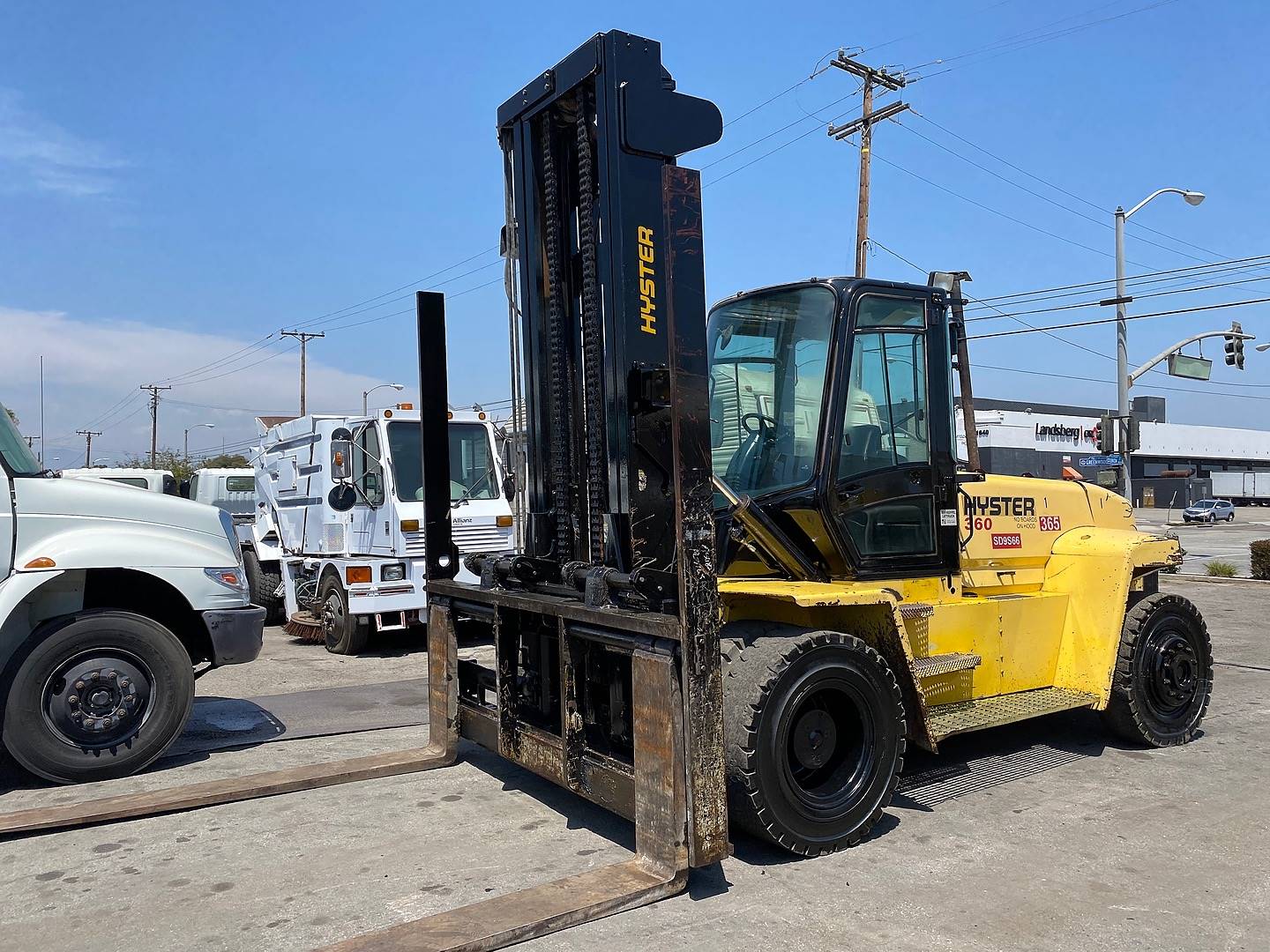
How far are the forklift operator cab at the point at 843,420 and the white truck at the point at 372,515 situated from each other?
5150 mm

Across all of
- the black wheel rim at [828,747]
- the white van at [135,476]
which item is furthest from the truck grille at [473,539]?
the black wheel rim at [828,747]

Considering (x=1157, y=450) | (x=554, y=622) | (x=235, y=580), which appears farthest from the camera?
(x=1157, y=450)

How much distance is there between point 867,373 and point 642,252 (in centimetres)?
173

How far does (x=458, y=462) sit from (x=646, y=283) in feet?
27.6

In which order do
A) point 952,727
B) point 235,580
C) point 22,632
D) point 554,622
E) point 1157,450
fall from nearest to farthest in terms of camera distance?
point 554,622 → point 952,727 → point 22,632 → point 235,580 → point 1157,450

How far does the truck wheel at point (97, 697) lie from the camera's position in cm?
596

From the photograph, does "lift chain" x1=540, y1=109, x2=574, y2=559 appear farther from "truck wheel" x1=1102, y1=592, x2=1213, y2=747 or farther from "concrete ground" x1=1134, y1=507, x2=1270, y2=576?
"concrete ground" x1=1134, y1=507, x2=1270, y2=576

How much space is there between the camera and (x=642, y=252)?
443 centimetres

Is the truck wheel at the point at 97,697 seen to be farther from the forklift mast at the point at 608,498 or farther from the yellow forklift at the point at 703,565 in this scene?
the forklift mast at the point at 608,498

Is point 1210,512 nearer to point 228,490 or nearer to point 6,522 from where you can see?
point 228,490

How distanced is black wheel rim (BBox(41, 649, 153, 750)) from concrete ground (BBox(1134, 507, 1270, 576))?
40.3ft

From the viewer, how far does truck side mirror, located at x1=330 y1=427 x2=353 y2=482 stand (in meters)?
11.6

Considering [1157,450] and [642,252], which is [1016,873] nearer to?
[642,252]

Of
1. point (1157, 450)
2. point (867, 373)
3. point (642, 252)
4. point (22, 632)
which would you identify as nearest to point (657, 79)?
point (642, 252)
